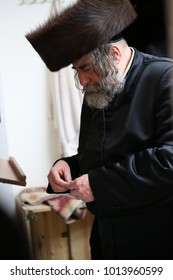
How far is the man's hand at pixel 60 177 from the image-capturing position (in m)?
0.74

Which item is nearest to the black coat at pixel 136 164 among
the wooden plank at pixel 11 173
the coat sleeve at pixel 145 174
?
the coat sleeve at pixel 145 174

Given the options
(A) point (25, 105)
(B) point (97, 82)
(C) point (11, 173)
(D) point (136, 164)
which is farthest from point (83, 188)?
(A) point (25, 105)

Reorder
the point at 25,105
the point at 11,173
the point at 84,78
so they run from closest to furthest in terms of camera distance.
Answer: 1. the point at 84,78
2. the point at 11,173
3. the point at 25,105

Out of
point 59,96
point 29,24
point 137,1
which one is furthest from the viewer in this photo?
point 59,96

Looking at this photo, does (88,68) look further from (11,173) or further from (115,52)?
(11,173)

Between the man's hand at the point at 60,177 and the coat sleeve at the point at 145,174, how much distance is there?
104 millimetres

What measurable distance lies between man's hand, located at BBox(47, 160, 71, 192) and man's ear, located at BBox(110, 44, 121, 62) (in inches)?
11.2

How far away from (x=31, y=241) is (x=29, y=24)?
70 cm

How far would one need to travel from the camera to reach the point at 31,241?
1.06 metres

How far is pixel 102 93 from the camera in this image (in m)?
0.71

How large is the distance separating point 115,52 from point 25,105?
0.61 meters

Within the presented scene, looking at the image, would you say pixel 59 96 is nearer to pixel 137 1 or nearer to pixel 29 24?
pixel 29 24

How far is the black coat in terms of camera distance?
613 mm

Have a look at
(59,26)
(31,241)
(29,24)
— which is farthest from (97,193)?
(29,24)
